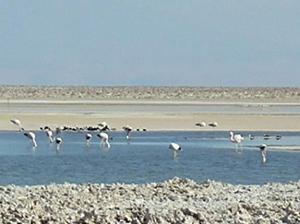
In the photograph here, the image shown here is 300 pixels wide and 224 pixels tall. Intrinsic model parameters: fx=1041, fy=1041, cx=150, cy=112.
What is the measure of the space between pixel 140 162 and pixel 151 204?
12.0 meters

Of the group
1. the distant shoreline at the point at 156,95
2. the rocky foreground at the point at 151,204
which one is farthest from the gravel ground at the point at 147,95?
the rocky foreground at the point at 151,204

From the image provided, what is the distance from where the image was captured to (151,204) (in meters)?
11.3

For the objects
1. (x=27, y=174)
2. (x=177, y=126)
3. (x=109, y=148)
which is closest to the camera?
(x=27, y=174)

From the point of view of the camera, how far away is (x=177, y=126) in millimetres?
42031

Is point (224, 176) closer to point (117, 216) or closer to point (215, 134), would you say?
point (117, 216)

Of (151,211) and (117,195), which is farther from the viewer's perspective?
(117,195)

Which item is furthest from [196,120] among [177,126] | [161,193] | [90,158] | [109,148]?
[161,193]

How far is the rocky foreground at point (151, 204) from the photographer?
1030 centimetres

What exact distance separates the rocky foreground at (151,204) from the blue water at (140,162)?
5574 mm

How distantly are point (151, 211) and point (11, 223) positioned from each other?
1.40 meters

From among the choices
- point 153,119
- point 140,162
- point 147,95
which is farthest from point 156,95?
point 140,162

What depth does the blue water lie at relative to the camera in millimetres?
19781

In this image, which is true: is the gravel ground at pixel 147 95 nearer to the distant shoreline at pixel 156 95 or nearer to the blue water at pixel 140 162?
the distant shoreline at pixel 156 95

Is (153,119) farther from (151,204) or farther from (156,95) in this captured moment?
(156,95)
